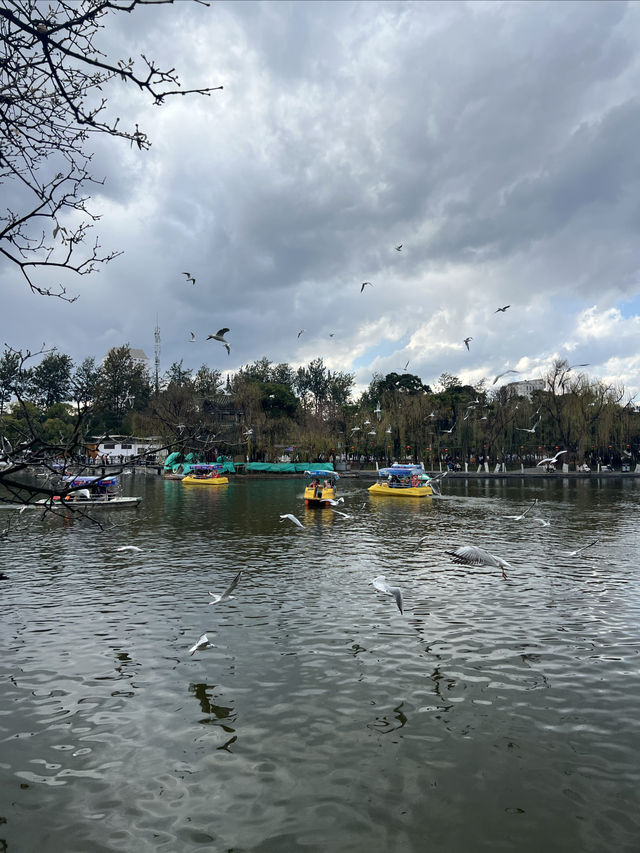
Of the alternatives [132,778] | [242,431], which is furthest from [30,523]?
[242,431]

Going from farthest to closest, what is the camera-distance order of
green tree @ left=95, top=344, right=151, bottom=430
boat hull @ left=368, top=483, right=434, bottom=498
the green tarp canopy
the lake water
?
green tree @ left=95, top=344, right=151, bottom=430 < the green tarp canopy < boat hull @ left=368, top=483, right=434, bottom=498 < the lake water

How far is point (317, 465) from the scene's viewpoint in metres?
74.1

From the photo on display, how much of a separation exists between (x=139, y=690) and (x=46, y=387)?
101m

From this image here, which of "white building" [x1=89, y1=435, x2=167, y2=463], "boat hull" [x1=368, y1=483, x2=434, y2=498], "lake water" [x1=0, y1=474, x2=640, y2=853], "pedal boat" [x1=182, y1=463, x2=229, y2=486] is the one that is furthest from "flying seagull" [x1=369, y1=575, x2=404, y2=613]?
"pedal boat" [x1=182, y1=463, x2=229, y2=486]

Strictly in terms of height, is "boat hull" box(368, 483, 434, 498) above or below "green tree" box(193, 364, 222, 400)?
below

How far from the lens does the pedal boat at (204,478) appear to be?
58312 mm

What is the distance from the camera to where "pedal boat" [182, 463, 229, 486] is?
58.3 metres

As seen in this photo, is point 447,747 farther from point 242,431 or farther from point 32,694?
point 242,431

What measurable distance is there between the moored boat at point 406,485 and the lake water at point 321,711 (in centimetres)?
2736

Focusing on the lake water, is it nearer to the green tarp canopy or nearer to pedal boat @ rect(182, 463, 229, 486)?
pedal boat @ rect(182, 463, 229, 486)

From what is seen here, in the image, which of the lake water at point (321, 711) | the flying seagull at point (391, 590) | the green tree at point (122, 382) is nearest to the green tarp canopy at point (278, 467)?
the green tree at point (122, 382)

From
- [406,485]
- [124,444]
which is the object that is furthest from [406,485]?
[124,444]

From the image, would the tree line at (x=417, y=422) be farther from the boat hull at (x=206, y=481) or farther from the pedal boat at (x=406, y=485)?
the pedal boat at (x=406, y=485)

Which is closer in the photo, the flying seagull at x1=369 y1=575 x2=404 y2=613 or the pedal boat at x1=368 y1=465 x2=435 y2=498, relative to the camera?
the flying seagull at x1=369 y1=575 x2=404 y2=613
